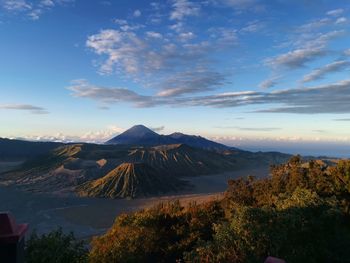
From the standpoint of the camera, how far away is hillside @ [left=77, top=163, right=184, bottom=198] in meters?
75.4

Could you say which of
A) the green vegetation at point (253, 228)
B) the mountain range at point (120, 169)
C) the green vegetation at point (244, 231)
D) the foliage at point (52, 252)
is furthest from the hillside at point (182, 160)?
the foliage at point (52, 252)

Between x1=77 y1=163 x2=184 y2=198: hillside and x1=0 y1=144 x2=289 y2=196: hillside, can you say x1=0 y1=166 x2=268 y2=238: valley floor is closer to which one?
x1=77 y1=163 x2=184 y2=198: hillside

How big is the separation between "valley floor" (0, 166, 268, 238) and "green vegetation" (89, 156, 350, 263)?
23748mm

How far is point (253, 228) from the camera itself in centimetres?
1566

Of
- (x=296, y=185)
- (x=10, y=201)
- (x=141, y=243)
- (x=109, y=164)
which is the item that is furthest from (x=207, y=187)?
(x=141, y=243)

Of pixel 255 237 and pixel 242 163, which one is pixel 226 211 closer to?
pixel 255 237

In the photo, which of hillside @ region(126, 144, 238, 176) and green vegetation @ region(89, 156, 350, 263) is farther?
hillside @ region(126, 144, 238, 176)

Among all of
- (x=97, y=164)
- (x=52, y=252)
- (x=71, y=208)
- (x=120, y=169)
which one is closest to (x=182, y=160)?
(x=97, y=164)

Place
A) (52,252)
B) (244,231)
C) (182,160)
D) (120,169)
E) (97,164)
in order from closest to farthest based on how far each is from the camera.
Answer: (52,252) → (244,231) → (120,169) → (97,164) → (182,160)

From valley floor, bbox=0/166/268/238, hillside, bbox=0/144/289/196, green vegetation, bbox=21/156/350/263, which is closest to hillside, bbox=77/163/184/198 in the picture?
valley floor, bbox=0/166/268/238

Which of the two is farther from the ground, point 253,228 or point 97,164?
point 97,164

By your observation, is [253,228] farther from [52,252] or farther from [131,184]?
[131,184]

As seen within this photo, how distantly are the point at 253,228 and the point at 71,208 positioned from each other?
51.3 m

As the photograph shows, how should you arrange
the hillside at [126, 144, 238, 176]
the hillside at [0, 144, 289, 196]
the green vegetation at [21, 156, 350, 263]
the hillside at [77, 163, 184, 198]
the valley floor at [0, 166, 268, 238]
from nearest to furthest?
the green vegetation at [21, 156, 350, 263], the valley floor at [0, 166, 268, 238], the hillside at [77, 163, 184, 198], the hillside at [0, 144, 289, 196], the hillside at [126, 144, 238, 176]
